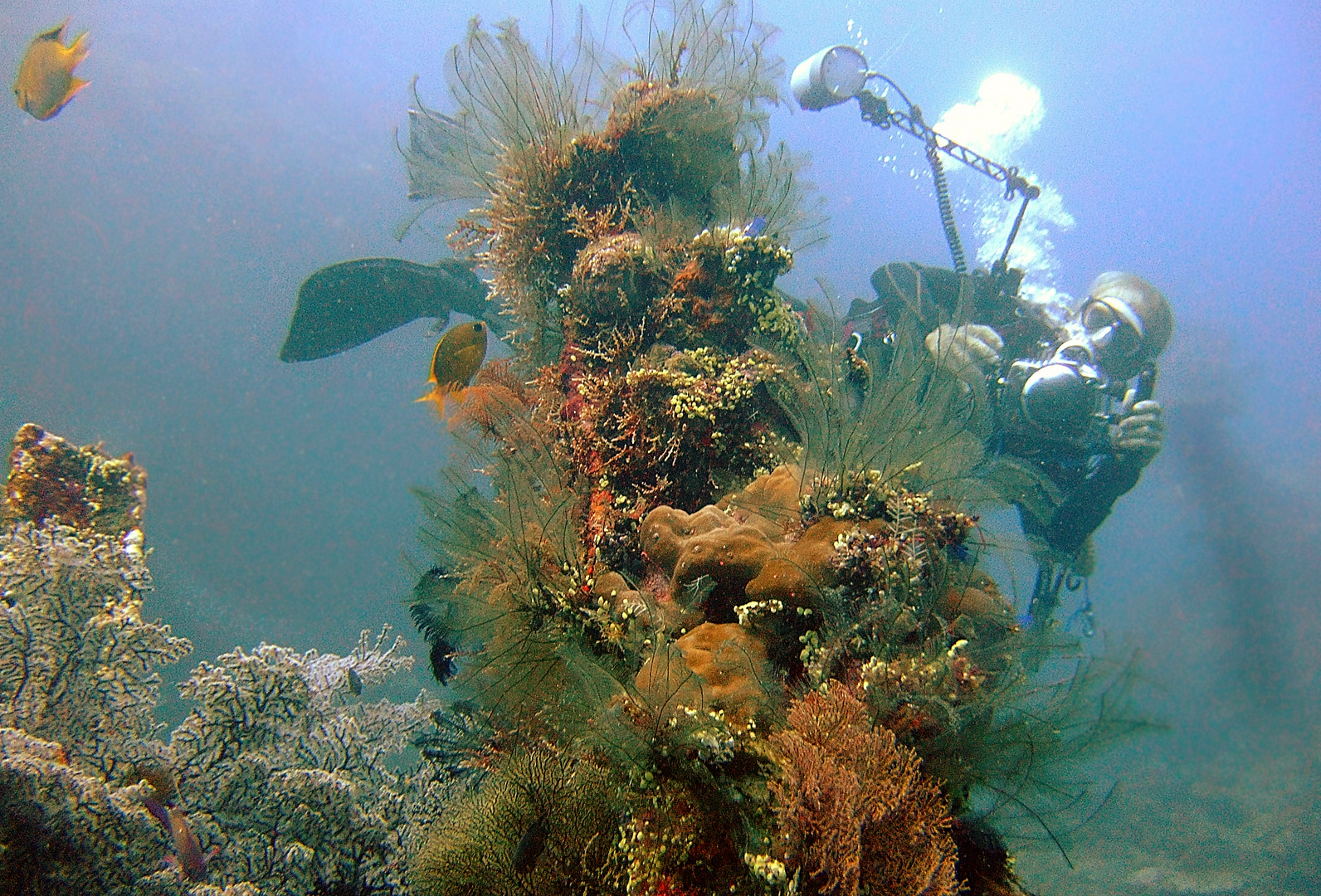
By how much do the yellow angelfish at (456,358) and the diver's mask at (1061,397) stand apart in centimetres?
557

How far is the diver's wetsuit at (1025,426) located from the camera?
6.53 m

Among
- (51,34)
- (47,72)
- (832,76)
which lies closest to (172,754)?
(47,72)

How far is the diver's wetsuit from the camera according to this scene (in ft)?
21.4

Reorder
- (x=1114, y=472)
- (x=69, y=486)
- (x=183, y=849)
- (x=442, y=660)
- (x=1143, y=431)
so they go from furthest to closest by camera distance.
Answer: (x=1114, y=472) < (x=1143, y=431) < (x=69, y=486) < (x=442, y=660) < (x=183, y=849)

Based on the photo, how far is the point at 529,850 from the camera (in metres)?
2.27

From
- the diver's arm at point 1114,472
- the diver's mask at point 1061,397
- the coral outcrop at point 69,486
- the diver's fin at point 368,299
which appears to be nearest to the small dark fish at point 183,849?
the coral outcrop at point 69,486

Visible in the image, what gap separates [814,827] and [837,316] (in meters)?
3.85

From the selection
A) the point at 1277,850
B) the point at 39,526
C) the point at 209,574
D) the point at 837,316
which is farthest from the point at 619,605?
the point at 209,574

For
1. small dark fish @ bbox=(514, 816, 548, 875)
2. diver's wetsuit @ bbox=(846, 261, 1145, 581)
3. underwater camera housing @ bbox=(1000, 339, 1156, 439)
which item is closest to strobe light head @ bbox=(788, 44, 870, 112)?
diver's wetsuit @ bbox=(846, 261, 1145, 581)

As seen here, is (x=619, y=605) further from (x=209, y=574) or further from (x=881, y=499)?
(x=209, y=574)

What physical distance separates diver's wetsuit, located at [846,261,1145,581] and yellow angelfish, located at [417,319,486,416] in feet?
13.9

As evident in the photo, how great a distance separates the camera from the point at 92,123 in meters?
69.1

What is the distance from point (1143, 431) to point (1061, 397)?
4.80 feet

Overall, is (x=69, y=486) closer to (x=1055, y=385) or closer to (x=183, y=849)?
(x=183, y=849)
